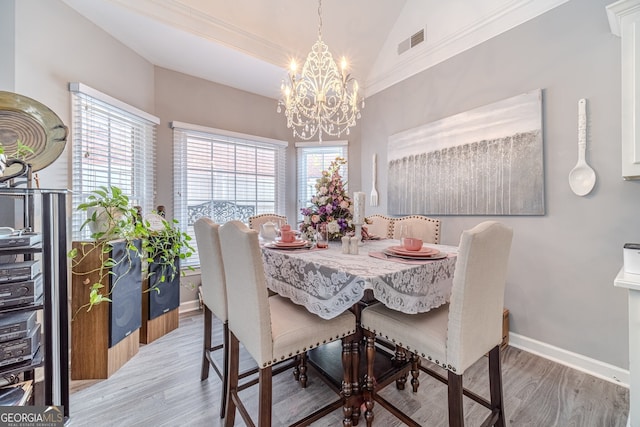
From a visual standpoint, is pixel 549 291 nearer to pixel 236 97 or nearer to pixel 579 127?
pixel 579 127

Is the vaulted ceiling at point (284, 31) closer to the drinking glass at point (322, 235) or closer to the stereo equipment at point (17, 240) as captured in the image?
the stereo equipment at point (17, 240)

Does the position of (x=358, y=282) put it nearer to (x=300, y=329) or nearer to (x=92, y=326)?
(x=300, y=329)

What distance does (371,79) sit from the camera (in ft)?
11.8

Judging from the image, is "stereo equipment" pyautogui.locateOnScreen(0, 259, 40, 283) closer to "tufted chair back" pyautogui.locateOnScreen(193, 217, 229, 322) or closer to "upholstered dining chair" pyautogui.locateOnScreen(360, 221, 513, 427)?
"tufted chair back" pyautogui.locateOnScreen(193, 217, 229, 322)

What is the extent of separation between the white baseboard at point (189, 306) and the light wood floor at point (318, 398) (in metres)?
0.93

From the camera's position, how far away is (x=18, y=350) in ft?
4.23

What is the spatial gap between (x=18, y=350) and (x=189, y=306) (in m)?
1.77

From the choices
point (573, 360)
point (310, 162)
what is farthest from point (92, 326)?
point (573, 360)

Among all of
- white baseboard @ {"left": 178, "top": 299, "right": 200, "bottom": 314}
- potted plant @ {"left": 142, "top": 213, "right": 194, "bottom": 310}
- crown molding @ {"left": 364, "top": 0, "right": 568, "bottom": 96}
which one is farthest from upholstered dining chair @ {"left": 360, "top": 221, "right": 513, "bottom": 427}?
white baseboard @ {"left": 178, "top": 299, "right": 200, "bottom": 314}

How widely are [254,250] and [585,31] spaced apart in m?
2.66

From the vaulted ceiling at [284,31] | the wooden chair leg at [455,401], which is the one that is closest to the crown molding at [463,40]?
the vaulted ceiling at [284,31]

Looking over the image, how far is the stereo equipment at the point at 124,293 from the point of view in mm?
1861

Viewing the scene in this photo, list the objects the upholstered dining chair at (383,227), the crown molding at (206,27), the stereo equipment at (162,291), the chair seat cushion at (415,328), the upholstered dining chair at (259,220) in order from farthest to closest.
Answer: the upholstered dining chair at (259,220) → the upholstered dining chair at (383,227) → the stereo equipment at (162,291) → the crown molding at (206,27) → the chair seat cushion at (415,328)

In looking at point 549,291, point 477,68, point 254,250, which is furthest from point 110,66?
point 549,291
